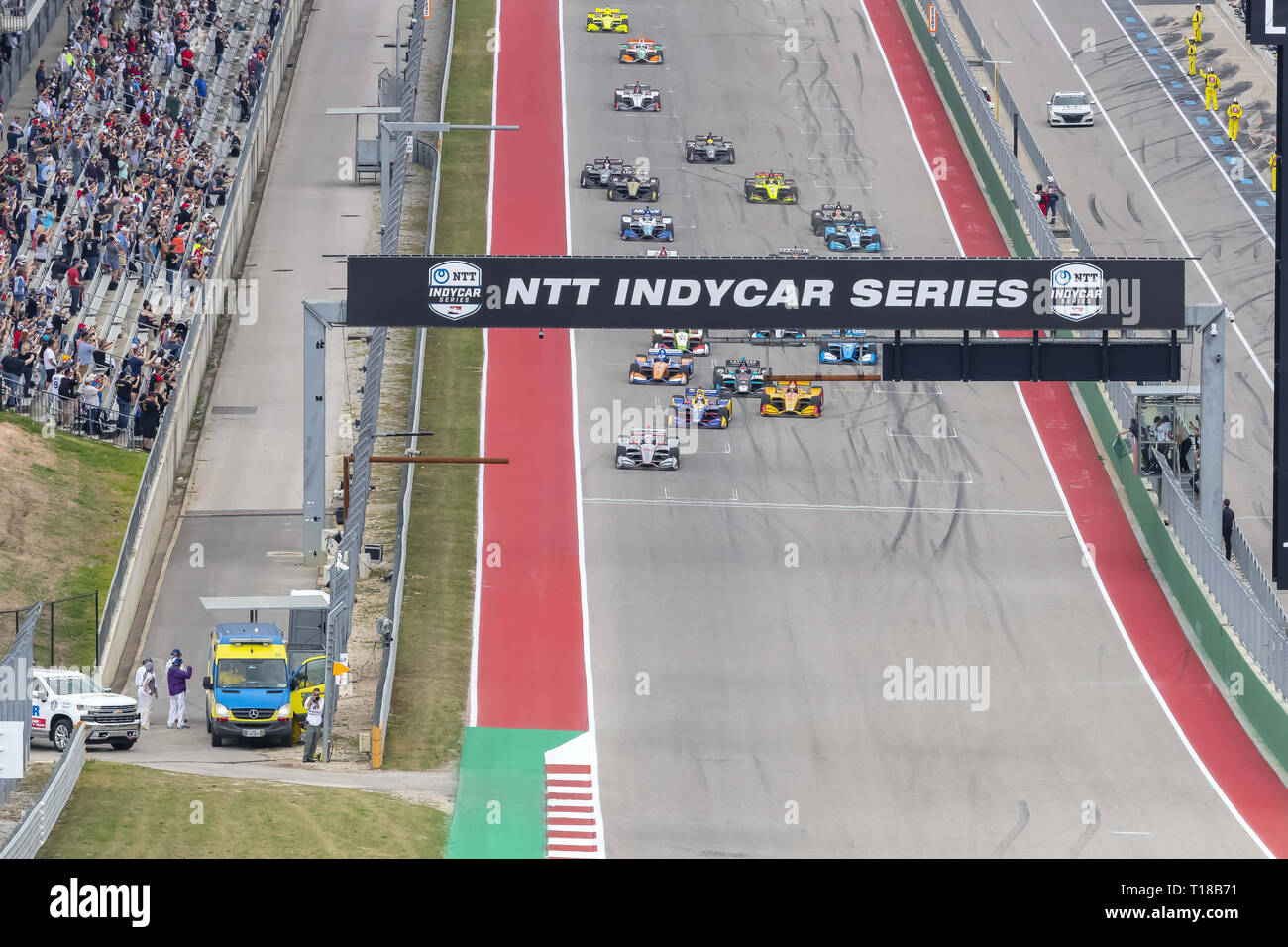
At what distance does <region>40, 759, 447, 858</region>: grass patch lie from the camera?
2505cm

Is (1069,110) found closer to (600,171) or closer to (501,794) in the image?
(600,171)

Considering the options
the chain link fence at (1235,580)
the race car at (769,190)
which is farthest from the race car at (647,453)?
the race car at (769,190)

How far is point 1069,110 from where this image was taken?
66188mm

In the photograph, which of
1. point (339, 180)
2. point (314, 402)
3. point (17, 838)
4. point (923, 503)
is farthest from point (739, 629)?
point (339, 180)

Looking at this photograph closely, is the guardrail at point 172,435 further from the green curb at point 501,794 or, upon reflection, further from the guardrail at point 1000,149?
the guardrail at point 1000,149

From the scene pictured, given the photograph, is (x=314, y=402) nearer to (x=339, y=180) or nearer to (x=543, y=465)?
(x=543, y=465)

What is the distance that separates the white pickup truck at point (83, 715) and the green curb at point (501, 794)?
5299 millimetres

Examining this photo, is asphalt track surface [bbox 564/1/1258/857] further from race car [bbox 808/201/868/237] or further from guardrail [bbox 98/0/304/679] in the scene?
guardrail [bbox 98/0/304/679]

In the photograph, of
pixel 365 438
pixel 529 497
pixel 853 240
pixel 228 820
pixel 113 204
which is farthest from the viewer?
pixel 853 240

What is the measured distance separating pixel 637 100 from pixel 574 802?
39.8 meters

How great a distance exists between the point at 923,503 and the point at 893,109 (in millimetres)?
26260

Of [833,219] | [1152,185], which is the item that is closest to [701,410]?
[833,219]

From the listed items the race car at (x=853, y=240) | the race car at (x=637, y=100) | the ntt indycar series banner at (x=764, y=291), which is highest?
the ntt indycar series banner at (x=764, y=291)

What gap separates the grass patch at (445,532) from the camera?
34781 millimetres
